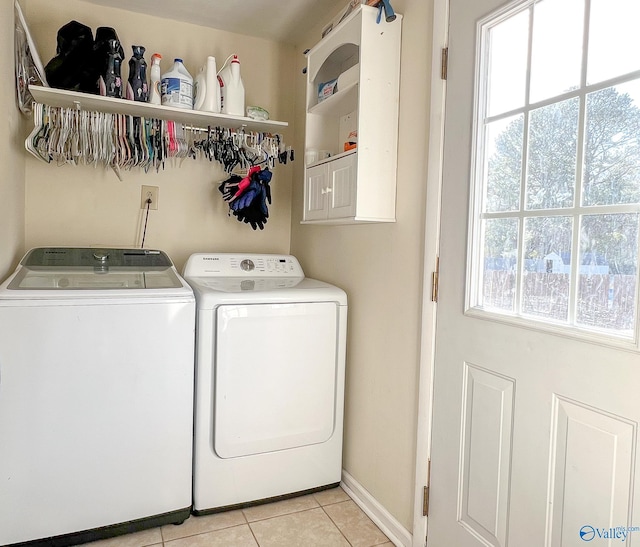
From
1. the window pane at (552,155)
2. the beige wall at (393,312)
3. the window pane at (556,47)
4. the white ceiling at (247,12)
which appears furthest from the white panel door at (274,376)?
the white ceiling at (247,12)

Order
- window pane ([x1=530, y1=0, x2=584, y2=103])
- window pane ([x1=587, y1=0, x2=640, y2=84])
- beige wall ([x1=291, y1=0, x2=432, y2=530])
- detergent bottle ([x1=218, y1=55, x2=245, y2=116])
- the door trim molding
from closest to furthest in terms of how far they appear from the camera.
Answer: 1. window pane ([x1=587, y1=0, x2=640, y2=84])
2. window pane ([x1=530, y1=0, x2=584, y2=103])
3. the door trim molding
4. beige wall ([x1=291, y1=0, x2=432, y2=530])
5. detergent bottle ([x1=218, y1=55, x2=245, y2=116])

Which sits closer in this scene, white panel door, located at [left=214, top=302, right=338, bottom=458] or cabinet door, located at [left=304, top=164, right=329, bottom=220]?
white panel door, located at [left=214, top=302, right=338, bottom=458]

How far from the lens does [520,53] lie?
1.23 m

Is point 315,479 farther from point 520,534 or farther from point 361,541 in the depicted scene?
point 520,534

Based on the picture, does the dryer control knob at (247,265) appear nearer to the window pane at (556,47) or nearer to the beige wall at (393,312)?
the beige wall at (393,312)

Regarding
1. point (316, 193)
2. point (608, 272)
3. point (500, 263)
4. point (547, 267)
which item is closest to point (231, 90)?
point (316, 193)

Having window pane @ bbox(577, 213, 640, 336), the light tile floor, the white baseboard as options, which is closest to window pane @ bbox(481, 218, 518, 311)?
window pane @ bbox(577, 213, 640, 336)

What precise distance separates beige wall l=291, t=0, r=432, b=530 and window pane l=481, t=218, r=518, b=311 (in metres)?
0.31

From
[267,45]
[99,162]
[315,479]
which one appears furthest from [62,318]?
[267,45]

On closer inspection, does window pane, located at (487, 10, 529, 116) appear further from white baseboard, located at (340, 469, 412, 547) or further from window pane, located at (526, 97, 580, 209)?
white baseboard, located at (340, 469, 412, 547)

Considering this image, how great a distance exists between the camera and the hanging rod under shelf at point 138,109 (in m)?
1.95

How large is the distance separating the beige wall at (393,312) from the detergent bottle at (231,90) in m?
0.81

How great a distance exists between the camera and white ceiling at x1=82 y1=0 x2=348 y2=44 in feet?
7.32

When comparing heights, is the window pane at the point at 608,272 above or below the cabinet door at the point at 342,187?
below
